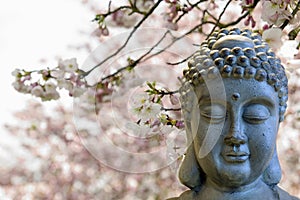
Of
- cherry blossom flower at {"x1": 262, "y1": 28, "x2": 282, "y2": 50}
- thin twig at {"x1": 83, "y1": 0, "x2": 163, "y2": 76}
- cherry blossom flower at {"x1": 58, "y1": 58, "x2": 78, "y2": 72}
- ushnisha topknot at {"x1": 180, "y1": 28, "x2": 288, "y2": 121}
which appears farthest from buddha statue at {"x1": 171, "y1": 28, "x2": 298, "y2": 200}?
cherry blossom flower at {"x1": 58, "y1": 58, "x2": 78, "y2": 72}

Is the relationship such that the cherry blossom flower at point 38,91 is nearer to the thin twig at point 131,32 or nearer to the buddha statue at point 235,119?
the thin twig at point 131,32

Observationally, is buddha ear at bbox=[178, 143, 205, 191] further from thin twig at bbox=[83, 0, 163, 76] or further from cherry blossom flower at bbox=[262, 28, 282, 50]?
thin twig at bbox=[83, 0, 163, 76]

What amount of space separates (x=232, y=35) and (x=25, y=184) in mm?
3018

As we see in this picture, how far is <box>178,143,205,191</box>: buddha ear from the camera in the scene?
124cm

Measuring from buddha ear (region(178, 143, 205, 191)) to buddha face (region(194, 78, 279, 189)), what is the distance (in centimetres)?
5

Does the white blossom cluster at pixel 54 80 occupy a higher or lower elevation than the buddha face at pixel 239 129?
higher

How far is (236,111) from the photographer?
116cm

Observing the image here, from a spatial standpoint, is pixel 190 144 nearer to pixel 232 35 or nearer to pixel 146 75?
pixel 232 35

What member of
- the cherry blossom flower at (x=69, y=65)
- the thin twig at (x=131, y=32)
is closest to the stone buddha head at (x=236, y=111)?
the thin twig at (x=131, y=32)

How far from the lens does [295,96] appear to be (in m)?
3.26

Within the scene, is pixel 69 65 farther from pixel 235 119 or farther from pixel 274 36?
pixel 235 119

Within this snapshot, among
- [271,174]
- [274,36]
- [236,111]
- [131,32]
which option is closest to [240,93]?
[236,111]

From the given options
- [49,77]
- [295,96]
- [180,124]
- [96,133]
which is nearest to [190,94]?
[180,124]

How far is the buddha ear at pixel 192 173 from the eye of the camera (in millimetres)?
1244
